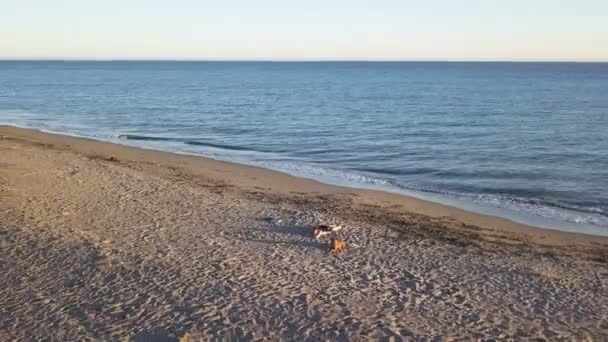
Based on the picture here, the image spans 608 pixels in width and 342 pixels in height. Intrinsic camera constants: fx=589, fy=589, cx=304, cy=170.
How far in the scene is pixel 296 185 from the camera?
63.0ft

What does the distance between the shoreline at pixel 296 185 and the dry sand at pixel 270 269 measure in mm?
154

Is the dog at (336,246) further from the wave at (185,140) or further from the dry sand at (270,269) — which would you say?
the wave at (185,140)

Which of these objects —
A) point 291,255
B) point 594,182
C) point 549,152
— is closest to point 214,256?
point 291,255

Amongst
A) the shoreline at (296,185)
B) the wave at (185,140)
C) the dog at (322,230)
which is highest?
Result: the dog at (322,230)

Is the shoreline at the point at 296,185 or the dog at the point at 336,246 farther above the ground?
the dog at the point at 336,246

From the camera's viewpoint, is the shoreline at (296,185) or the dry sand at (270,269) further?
the shoreline at (296,185)

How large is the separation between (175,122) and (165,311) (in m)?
31.8

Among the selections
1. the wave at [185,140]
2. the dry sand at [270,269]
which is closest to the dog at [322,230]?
the dry sand at [270,269]

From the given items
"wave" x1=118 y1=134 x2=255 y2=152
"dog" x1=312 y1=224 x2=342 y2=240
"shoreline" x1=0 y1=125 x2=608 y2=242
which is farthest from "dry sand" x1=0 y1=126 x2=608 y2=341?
"wave" x1=118 y1=134 x2=255 y2=152

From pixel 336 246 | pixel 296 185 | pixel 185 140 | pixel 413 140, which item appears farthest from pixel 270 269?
pixel 185 140

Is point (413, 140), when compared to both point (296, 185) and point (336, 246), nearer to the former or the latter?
point (296, 185)

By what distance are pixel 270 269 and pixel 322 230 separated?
243 cm

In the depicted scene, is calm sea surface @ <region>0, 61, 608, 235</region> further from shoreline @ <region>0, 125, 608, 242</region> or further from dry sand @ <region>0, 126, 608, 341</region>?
dry sand @ <region>0, 126, 608, 341</region>

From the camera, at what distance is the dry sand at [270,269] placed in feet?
26.2
